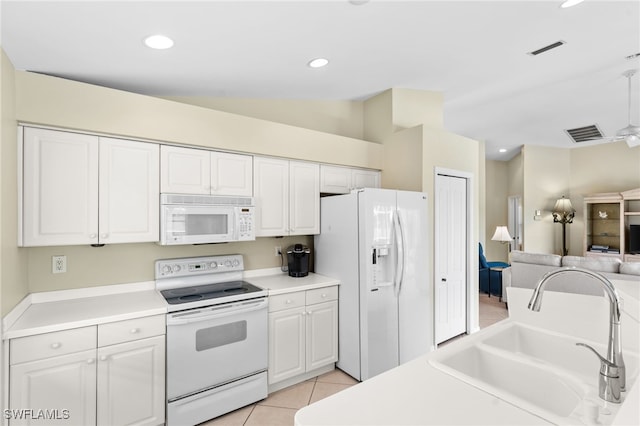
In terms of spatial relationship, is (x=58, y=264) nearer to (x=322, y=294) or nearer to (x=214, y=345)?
(x=214, y=345)

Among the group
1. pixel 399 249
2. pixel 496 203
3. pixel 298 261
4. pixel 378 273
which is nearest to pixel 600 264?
pixel 399 249

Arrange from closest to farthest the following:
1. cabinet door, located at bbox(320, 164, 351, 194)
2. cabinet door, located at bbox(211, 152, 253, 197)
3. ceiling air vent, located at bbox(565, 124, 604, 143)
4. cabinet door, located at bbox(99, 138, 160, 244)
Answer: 1. cabinet door, located at bbox(99, 138, 160, 244)
2. cabinet door, located at bbox(211, 152, 253, 197)
3. cabinet door, located at bbox(320, 164, 351, 194)
4. ceiling air vent, located at bbox(565, 124, 604, 143)

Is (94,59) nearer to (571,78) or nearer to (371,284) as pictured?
(371,284)

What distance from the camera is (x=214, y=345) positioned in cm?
232

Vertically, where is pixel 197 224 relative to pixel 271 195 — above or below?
below

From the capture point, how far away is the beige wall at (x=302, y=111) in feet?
10.2

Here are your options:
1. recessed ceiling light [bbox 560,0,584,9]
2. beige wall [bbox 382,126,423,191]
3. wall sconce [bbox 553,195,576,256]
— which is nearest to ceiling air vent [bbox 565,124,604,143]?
wall sconce [bbox 553,195,576,256]

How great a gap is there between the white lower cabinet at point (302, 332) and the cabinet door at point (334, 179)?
40.8 inches

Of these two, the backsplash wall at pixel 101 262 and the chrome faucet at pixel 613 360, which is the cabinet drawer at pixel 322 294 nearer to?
the backsplash wall at pixel 101 262

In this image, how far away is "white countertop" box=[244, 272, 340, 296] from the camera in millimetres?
2705

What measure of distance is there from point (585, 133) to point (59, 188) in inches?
302

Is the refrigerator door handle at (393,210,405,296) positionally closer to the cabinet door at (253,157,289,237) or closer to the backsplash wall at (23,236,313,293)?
the cabinet door at (253,157,289,237)

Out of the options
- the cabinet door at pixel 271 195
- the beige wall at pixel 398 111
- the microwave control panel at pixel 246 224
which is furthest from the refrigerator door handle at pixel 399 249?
the microwave control panel at pixel 246 224

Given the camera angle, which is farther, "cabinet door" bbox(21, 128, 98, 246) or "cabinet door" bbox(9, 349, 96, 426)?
"cabinet door" bbox(21, 128, 98, 246)
